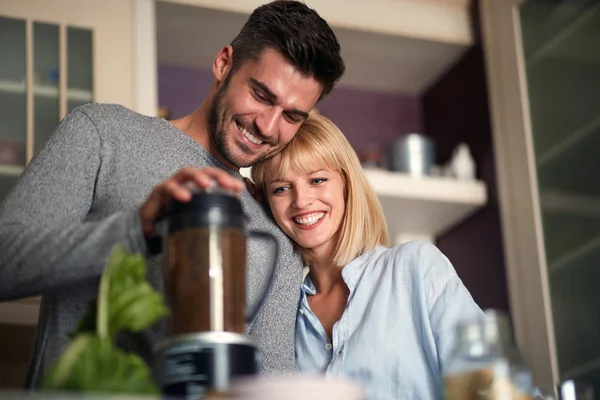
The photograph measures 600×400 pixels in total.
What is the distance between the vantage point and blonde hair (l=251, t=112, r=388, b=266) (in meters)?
2.00

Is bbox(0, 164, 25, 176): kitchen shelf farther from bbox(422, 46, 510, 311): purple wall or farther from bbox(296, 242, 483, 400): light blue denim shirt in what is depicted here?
bbox(422, 46, 510, 311): purple wall

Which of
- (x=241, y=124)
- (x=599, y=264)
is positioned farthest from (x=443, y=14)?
(x=241, y=124)

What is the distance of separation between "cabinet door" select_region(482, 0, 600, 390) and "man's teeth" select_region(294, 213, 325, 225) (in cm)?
→ 90

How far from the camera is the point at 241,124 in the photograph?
5.98 feet

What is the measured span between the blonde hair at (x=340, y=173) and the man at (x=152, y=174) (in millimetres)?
95

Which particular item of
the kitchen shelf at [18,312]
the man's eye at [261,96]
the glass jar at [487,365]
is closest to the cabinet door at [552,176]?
the man's eye at [261,96]

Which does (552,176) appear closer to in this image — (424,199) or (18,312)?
(424,199)

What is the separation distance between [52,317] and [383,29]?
1.83 meters

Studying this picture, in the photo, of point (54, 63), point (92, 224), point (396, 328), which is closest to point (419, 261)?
point (396, 328)

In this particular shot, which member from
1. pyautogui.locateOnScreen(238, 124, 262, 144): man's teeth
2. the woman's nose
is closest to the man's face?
pyautogui.locateOnScreen(238, 124, 262, 144): man's teeth

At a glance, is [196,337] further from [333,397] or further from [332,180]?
[332,180]

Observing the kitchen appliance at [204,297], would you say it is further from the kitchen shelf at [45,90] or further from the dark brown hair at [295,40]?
the kitchen shelf at [45,90]

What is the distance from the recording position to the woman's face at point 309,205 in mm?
1976

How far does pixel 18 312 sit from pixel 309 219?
2.99 ft
